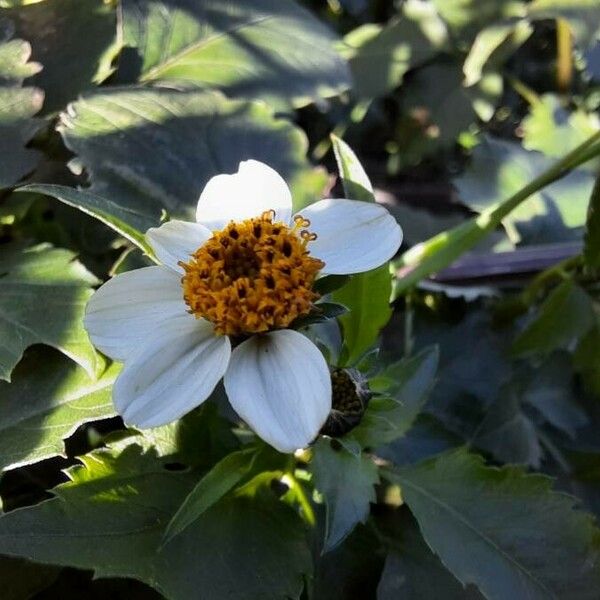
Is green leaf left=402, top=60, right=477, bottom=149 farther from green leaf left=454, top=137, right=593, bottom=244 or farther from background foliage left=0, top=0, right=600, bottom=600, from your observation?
green leaf left=454, top=137, right=593, bottom=244

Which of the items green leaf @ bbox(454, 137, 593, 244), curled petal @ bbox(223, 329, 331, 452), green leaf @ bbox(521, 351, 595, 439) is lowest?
green leaf @ bbox(521, 351, 595, 439)

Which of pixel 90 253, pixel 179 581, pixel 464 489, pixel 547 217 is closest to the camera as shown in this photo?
pixel 179 581

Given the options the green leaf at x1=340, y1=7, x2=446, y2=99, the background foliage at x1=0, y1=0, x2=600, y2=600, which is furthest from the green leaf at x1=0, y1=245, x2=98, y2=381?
the green leaf at x1=340, y1=7, x2=446, y2=99

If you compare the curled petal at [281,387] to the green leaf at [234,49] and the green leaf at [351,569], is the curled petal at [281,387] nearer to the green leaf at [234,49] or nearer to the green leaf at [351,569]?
the green leaf at [351,569]

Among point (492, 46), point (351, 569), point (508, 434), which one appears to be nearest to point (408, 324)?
point (508, 434)

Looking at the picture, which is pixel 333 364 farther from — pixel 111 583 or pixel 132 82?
pixel 132 82

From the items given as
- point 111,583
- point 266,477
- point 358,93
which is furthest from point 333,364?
point 358,93

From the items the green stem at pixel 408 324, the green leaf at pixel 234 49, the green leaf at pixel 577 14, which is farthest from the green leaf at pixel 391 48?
the green stem at pixel 408 324

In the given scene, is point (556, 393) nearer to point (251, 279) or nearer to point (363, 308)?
point (363, 308)
